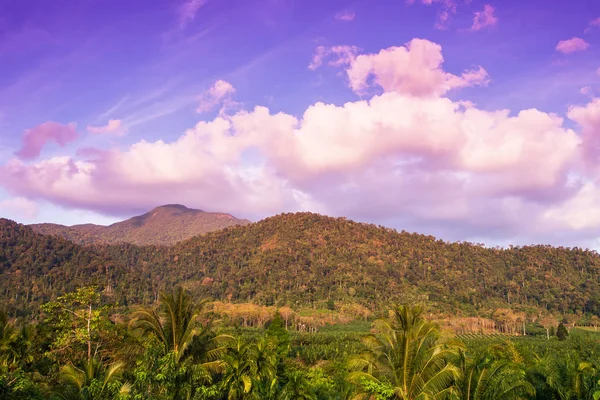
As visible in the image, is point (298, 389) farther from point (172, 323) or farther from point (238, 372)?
point (172, 323)

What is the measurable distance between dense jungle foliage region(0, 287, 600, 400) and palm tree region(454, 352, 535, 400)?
46mm

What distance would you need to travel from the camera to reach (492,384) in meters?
20.6

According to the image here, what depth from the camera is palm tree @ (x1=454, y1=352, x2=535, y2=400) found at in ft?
67.1

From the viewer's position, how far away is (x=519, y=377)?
2100 centimetres

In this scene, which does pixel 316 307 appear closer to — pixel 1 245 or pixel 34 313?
pixel 34 313

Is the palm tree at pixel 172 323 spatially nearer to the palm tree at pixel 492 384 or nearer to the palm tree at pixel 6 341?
the palm tree at pixel 6 341

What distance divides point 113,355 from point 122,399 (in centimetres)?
1717

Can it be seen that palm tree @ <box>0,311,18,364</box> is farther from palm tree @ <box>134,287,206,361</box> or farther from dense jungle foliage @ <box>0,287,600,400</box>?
palm tree @ <box>134,287,206,361</box>

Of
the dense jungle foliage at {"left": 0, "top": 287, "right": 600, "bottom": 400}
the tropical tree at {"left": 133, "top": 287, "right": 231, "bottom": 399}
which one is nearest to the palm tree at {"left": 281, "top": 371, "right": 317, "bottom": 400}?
the dense jungle foliage at {"left": 0, "top": 287, "right": 600, "bottom": 400}

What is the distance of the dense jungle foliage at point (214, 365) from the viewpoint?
16.4 meters

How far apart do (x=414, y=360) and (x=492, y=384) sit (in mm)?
4422

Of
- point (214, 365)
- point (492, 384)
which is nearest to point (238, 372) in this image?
point (214, 365)

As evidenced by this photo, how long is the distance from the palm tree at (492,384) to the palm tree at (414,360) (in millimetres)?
1517

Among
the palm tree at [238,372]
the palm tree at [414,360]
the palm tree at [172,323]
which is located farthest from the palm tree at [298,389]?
the palm tree at [414,360]
